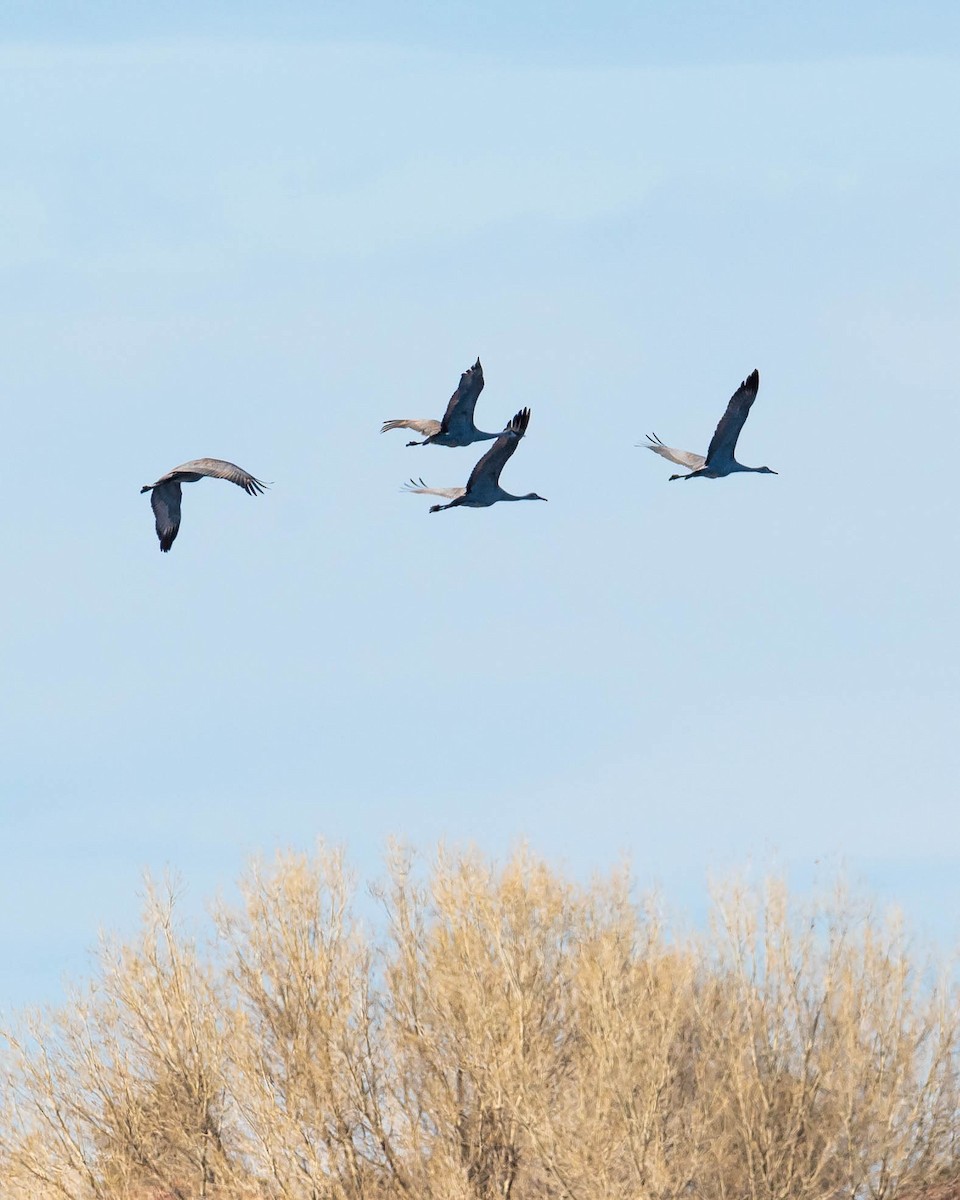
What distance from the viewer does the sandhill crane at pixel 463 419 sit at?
72.9 ft

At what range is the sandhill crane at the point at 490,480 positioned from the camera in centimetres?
2189

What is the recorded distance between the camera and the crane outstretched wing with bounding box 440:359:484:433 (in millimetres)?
22188

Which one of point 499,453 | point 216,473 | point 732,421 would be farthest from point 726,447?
point 216,473

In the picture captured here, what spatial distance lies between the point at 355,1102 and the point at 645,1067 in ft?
16.6

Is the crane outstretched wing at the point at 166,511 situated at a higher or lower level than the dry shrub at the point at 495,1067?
higher

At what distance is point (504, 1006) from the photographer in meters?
27.8

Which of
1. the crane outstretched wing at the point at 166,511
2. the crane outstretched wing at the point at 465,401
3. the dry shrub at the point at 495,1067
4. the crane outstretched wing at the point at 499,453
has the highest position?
the crane outstretched wing at the point at 465,401

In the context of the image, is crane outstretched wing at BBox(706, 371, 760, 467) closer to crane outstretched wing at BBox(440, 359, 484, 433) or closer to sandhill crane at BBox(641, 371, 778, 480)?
sandhill crane at BBox(641, 371, 778, 480)

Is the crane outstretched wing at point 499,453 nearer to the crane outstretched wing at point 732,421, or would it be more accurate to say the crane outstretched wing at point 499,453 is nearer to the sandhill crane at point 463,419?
the sandhill crane at point 463,419

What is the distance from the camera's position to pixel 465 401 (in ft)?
73.4

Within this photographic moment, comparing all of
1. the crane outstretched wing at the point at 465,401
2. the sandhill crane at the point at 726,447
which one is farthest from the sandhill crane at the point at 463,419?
the sandhill crane at the point at 726,447

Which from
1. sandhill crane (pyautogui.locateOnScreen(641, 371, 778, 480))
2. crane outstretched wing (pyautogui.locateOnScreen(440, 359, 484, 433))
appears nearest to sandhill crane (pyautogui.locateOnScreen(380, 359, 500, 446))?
crane outstretched wing (pyautogui.locateOnScreen(440, 359, 484, 433))

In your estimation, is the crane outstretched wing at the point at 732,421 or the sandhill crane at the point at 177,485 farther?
the crane outstretched wing at the point at 732,421

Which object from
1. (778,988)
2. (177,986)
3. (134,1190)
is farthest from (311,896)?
(778,988)
